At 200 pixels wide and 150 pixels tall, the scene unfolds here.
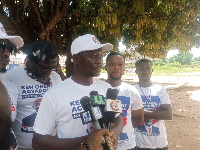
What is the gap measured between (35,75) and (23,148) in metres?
0.74

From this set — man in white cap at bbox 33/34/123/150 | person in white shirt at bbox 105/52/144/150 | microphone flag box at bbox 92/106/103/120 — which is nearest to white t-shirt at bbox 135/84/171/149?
person in white shirt at bbox 105/52/144/150

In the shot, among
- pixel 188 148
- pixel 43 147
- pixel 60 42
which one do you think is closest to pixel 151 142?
pixel 43 147

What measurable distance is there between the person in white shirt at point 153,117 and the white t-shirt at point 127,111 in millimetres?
440

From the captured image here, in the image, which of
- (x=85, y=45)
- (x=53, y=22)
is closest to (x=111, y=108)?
(x=85, y=45)

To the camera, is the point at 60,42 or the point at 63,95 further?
the point at 60,42

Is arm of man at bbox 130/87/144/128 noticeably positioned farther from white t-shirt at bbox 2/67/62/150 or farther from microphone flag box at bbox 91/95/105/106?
microphone flag box at bbox 91/95/105/106

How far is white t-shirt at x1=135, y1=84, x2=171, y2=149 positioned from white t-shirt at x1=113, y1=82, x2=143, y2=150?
49 centimetres

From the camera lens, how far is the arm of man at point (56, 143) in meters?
1.62

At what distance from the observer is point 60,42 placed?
6.69 m

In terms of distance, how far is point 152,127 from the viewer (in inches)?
122

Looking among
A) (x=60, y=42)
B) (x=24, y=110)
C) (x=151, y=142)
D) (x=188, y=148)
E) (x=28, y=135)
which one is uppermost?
(x=60, y=42)

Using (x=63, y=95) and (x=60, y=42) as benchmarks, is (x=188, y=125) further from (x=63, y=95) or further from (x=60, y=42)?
(x=63, y=95)

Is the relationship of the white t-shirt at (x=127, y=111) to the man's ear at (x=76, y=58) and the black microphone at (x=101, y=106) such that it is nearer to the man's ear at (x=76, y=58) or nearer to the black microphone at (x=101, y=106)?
the man's ear at (x=76, y=58)

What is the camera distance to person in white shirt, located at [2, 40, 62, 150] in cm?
228
